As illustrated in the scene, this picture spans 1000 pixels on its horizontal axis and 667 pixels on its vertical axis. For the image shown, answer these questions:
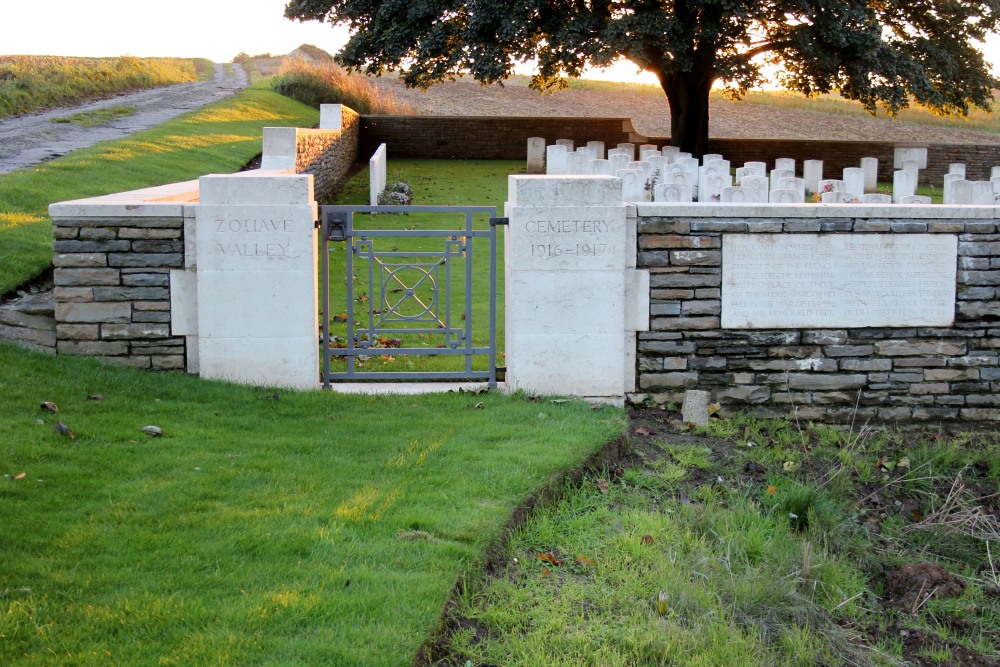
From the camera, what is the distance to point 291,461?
5414mm

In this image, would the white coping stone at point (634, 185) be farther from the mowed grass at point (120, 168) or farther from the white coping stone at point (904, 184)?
the mowed grass at point (120, 168)

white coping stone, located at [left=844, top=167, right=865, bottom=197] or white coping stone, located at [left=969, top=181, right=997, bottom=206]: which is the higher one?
white coping stone, located at [left=844, top=167, right=865, bottom=197]

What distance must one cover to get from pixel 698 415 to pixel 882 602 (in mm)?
2285

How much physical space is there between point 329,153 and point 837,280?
12701 mm

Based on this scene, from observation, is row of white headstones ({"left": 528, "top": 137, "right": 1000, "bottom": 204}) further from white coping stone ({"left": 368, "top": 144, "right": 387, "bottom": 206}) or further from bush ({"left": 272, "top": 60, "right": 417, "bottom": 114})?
bush ({"left": 272, "top": 60, "right": 417, "bottom": 114})

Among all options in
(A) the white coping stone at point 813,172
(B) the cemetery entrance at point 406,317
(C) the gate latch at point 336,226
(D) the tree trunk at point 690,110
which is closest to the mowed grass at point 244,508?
(B) the cemetery entrance at point 406,317

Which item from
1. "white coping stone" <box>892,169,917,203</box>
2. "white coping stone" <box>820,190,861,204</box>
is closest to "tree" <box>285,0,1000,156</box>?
"white coping stone" <box>892,169,917,203</box>

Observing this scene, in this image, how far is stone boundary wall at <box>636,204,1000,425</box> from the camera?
278 inches

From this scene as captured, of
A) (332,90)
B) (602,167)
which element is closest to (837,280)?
(602,167)

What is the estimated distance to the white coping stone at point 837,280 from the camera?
7.13 meters

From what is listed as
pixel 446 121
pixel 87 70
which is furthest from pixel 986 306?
pixel 87 70

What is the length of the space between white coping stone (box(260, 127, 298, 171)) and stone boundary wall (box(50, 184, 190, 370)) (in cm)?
675

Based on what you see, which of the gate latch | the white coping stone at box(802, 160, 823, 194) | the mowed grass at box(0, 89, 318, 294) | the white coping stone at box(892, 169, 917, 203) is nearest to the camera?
the gate latch

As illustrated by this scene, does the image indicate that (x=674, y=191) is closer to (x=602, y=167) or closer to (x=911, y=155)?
(x=602, y=167)
